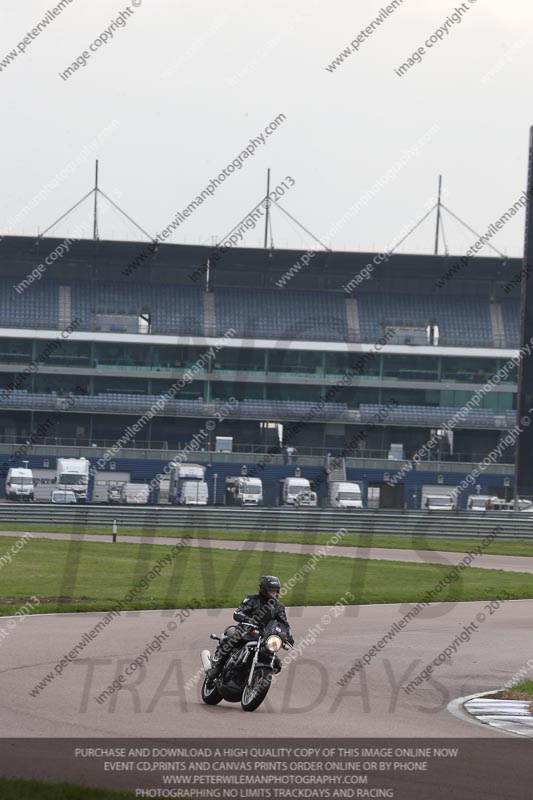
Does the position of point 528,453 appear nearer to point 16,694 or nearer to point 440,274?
point 16,694

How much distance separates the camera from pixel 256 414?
82250 millimetres

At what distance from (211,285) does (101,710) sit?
250ft

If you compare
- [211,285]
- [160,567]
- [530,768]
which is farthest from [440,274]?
[530,768]

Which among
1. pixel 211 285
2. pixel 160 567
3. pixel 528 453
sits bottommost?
pixel 160 567

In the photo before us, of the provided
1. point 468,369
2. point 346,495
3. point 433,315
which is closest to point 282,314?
point 433,315

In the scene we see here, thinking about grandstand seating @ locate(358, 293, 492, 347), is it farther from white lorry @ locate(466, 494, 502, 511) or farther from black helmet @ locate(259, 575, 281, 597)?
black helmet @ locate(259, 575, 281, 597)

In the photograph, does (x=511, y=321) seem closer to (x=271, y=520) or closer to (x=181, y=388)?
(x=181, y=388)

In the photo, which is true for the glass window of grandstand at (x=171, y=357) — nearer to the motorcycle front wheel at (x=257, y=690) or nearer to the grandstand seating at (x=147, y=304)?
the grandstand seating at (x=147, y=304)

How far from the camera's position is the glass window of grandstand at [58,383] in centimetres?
8250

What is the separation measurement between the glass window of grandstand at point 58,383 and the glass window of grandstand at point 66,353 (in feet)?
2.76

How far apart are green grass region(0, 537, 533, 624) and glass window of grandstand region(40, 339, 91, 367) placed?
42.3 meters

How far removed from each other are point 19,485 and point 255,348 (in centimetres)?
2144

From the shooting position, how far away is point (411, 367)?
84562 mm

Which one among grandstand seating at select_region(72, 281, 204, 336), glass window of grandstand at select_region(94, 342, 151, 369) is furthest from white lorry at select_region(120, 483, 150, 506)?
grandstand seating at select_region(72, 281, 204, 336)
